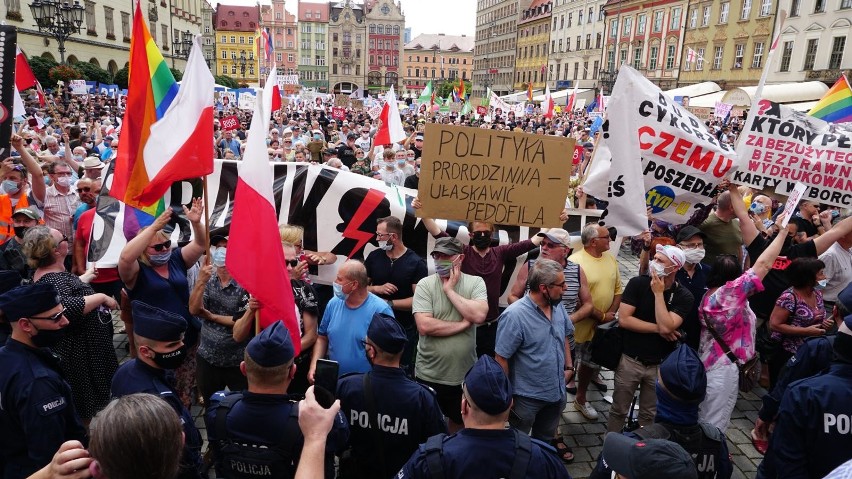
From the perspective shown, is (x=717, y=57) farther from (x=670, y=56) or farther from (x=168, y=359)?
(x=168, y=359)

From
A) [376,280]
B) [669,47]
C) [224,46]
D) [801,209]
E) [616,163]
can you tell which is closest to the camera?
[616,163]

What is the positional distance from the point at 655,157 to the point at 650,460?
11.1 ft

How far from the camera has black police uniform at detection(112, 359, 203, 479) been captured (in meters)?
2.67

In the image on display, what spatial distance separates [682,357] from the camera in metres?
2.81

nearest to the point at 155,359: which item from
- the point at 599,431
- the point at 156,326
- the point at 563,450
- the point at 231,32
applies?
the point at 156,326

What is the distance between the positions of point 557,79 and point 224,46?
6113 centimetres

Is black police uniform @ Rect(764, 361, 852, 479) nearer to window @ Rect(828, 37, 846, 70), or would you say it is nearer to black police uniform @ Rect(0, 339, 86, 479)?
black police uniform @ Rect(0, 339, 86, 479)

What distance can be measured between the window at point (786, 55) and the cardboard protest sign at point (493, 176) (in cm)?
4605

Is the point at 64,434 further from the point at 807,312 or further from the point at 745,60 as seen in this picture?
the point at 745,60

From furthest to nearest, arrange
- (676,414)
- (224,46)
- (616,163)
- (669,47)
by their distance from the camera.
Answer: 1. (224,46)
2. (669,47)
3. (616,163)
4. (676,414)

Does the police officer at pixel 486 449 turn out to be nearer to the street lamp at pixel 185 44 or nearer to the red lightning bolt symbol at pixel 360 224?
the red lightning bolt symbol at pixel 360 224

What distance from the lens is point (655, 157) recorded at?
480cm

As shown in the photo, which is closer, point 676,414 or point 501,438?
point 501,438

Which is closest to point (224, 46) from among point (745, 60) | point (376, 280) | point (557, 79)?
point (557, 79)
